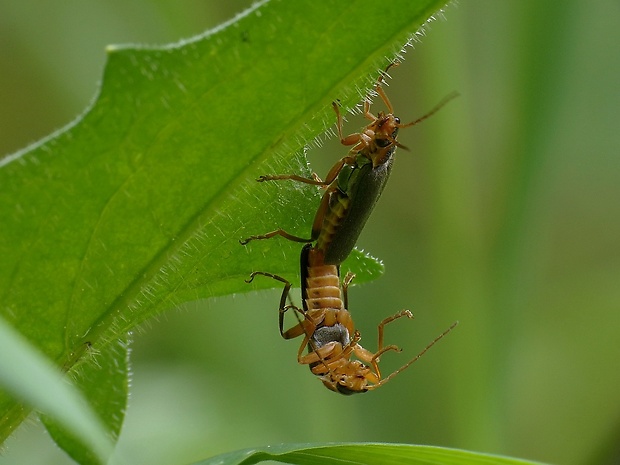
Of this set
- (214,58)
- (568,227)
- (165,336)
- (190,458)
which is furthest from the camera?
(568,227)

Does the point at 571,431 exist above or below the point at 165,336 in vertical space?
below

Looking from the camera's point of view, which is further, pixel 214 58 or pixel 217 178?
pixel 217 178

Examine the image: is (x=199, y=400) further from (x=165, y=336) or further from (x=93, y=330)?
(x=93, y=330)

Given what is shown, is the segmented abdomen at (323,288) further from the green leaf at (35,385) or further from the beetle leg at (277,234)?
the green leaf at (35,385)

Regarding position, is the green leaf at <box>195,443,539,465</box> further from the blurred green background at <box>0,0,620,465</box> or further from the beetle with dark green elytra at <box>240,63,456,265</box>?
the blurred green background at <box>0,0,620,465</box>

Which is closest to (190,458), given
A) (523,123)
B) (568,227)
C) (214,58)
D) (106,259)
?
(523,123)

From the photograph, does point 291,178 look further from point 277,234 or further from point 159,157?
point 159,157
